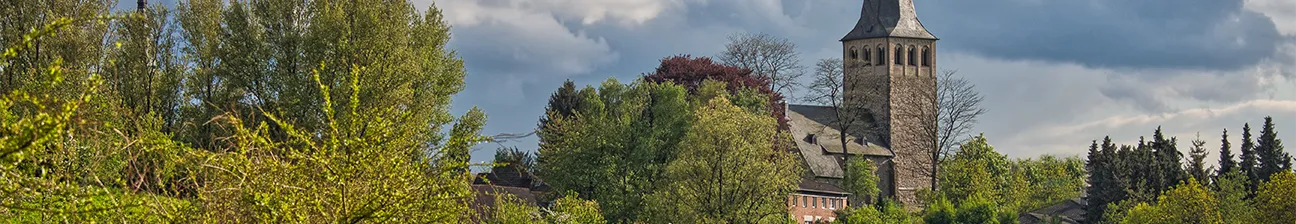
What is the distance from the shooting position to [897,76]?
88.1 meters

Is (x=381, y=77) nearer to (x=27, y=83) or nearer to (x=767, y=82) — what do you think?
Result: (x=27, y=83)

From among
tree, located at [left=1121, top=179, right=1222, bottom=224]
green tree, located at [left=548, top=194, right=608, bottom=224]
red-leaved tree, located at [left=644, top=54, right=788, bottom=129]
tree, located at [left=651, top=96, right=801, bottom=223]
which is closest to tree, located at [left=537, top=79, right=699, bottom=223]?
tree, located at [left=651, top=96, right=801, bottom=223]

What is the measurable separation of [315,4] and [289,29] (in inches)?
32.2

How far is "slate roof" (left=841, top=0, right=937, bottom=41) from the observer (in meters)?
88.1

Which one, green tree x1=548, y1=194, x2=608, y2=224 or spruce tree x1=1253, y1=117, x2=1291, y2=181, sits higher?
spruce tree x1=1253, y1=117, x2=1291, y2=181

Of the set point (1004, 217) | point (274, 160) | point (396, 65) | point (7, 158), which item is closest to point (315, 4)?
point (396, 65)

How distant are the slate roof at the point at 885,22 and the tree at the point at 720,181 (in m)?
40.2

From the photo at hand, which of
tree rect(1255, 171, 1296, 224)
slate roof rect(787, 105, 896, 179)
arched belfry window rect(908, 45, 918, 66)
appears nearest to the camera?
tree rect(1255, 171, 1296, 224)

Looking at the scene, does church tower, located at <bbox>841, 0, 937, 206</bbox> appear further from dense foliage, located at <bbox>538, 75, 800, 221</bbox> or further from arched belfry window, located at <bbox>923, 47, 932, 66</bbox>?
dense foliage, located at <bbox>538, 75, 800, 221</bbox>

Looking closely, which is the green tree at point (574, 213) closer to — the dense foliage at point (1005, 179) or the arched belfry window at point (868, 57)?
the dense foliage at point (1005, 179)

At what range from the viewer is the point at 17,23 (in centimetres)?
3572

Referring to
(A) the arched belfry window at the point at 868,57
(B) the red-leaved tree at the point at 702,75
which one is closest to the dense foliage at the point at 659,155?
(B) the red-leaved tree at the point at 702,75

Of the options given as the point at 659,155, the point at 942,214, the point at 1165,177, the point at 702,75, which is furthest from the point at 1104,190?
the point at 659,155

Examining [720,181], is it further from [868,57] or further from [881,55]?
[868,57]
